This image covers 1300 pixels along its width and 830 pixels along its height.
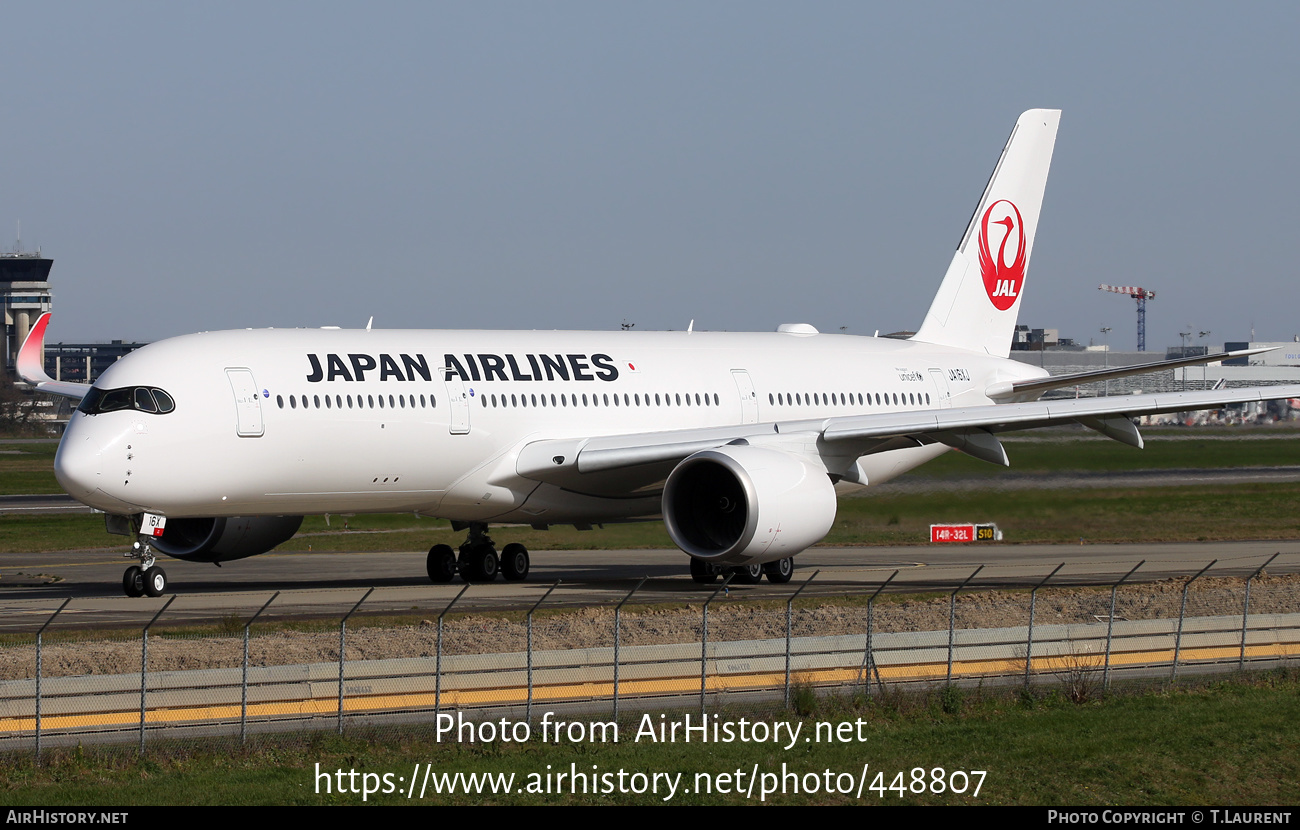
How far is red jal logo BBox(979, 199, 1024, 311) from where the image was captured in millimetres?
38156

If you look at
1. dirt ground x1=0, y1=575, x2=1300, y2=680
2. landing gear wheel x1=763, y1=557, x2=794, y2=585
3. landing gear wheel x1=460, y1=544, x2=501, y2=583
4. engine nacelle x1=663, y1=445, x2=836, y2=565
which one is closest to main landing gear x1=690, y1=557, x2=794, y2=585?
landing gear wheel x1=763, y1=557, x2=794, y2=585

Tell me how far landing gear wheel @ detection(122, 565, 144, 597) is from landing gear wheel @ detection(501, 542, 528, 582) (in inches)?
272

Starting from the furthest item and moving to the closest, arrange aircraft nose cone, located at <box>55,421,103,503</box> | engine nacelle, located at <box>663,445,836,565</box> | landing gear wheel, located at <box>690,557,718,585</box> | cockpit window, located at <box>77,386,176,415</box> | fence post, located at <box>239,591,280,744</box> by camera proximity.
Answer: landing gear wheel, located at <box>690,557,718,585</box>
engine nacelle, located at <box>663,445,836,565</box>
cockpit window, located at <box>77,386,176,415</box>
aircraft nose cone, located at <box>55,421,103,503</box>
fence post, located at <box>239,591,280,744</box>

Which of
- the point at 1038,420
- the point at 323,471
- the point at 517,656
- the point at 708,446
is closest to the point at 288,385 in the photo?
the point at 323,471

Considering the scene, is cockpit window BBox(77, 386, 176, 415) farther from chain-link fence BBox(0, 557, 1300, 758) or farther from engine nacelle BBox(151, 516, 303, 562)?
engine nacelle BBox(151, 516, 303, 562)

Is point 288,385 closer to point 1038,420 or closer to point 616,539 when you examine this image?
point 1038,420

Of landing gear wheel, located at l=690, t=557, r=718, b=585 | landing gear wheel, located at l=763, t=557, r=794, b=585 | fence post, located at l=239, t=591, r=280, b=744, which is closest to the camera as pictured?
fence post, located at l=239, t=591, r=280, b=744

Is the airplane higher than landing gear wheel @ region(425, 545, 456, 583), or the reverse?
the airplane

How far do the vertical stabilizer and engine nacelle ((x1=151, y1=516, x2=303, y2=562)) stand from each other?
1601 centimetres

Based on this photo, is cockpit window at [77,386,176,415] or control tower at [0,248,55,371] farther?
control tower at [0,248,55,371]

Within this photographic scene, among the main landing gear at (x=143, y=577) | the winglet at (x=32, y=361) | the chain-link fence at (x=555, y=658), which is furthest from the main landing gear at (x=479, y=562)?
the winglet at (x=32, y=361)

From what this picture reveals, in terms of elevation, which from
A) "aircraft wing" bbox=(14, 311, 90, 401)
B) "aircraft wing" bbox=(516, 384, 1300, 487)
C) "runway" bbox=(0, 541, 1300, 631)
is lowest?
"runway" bbox=(0, 541, 1300, 631)

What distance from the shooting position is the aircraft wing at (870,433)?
27828mm

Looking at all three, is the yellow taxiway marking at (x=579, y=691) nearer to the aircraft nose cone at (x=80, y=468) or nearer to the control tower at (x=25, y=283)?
the aircraft nose cone at (x=80, y=468)
